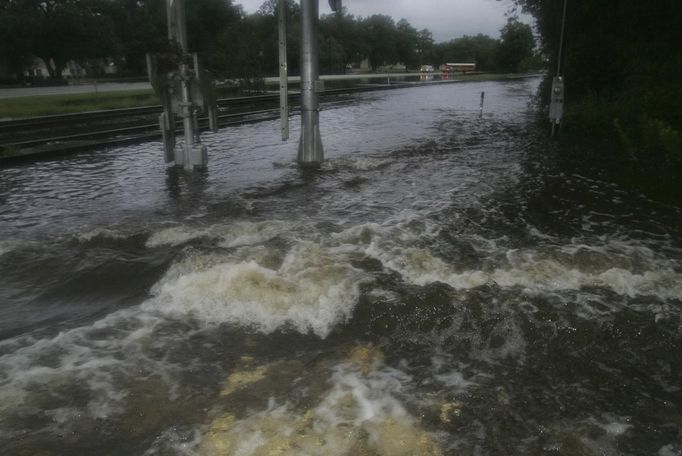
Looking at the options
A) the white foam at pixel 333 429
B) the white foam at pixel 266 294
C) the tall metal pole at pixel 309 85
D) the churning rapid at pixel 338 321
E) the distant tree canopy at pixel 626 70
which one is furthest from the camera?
the distant tree canopy at pixel 626 70

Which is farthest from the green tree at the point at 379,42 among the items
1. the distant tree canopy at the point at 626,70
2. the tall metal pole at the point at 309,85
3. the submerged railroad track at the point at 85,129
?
the tall metal pole at the point at 309,85

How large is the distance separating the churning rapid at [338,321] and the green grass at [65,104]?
13004 mm

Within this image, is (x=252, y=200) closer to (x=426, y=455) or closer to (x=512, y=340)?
(x=512, y=340)

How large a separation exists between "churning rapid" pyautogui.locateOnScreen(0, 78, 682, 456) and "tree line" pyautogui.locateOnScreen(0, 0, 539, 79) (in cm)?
1884

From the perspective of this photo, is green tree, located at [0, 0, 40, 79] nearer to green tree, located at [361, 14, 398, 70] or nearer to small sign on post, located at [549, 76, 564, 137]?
small sign on post, located at [549, 76, 564, 137]

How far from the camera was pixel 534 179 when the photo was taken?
10.1m

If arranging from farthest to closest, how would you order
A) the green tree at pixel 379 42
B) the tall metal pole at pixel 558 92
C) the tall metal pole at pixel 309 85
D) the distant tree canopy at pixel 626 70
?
the green tree at pixel 379 42, the tall metal pole at pixel 558 92, the distant tree canopy at pixel 626 70, the tall metal pole at pixel 309 85

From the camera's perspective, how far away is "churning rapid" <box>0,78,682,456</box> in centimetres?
334

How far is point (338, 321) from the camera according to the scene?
4758mm

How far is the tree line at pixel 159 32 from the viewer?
33.9 m

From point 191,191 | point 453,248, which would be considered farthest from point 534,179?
point 191,191

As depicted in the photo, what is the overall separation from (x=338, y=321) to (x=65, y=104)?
2342 cm

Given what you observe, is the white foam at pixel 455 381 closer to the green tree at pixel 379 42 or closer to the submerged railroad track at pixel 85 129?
the submerged railroad track at pixel 85 129

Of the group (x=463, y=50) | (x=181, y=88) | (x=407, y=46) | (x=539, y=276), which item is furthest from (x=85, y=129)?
(x=463, y=50)
